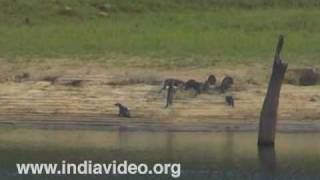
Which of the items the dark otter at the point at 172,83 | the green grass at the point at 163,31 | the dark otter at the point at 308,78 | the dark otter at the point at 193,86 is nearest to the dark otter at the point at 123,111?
the dark otter at the point at 172,83

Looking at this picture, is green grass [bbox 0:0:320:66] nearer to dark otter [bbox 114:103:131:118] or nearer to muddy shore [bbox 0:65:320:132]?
muddy shore [bbox 0:65:320:132]

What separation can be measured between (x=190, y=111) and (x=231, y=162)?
15.5 ft

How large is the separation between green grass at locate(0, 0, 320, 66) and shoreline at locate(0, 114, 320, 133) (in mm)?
3635

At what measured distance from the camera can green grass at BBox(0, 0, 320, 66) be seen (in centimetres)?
3362

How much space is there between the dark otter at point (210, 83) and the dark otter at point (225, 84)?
0.21m

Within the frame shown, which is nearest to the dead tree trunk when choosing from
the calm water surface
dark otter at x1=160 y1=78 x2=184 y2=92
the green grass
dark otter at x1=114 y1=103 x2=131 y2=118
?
the calm water surface

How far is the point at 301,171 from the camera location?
24359 mm

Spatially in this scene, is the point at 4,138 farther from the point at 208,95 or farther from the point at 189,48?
the point at 189,48

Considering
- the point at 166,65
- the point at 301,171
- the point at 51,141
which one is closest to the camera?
the point at 301,171

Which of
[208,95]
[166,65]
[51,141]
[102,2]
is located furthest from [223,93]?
[102,2]

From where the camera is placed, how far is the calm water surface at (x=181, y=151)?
24109mm

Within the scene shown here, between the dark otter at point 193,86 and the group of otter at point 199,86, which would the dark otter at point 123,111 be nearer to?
the group of otter at point 199,86

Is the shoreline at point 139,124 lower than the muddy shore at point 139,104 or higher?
lower

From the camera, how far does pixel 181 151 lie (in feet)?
86.3
